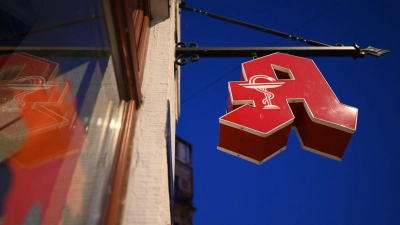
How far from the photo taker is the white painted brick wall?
4.48 feet

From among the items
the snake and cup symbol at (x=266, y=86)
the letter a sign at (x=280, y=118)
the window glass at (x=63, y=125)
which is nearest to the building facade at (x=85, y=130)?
the window glass at (x=63, y=125)

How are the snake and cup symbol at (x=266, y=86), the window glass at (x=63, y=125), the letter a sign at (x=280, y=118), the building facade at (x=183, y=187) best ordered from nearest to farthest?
the window glass at (x=63, y=125)
the letter a sign at (x=280, y=118)
the snake and cup symbol at (x=266, y=86)
the building facade at (x=183, y=187)

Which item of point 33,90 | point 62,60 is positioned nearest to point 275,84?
point 62,60

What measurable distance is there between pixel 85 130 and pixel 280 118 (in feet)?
4.13

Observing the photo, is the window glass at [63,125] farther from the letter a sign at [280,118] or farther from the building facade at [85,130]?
the letter a sign at [280,118]

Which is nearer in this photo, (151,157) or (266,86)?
(151,157)

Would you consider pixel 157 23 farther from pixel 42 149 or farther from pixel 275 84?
pixel 42 149

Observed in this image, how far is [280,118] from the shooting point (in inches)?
84.9

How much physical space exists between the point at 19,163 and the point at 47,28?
44.2 inches

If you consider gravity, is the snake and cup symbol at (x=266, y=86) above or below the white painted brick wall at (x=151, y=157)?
above

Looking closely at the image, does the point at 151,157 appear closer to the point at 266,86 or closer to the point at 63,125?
the point at 63,125

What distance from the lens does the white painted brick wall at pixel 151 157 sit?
1367mm

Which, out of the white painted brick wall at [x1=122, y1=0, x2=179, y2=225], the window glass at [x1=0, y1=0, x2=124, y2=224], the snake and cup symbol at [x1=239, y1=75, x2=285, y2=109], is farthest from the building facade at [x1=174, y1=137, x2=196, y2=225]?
the window glass at [x1=0, y1=0, x2=124, y2=224]

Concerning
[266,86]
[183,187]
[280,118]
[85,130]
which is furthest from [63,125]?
[183,187]
